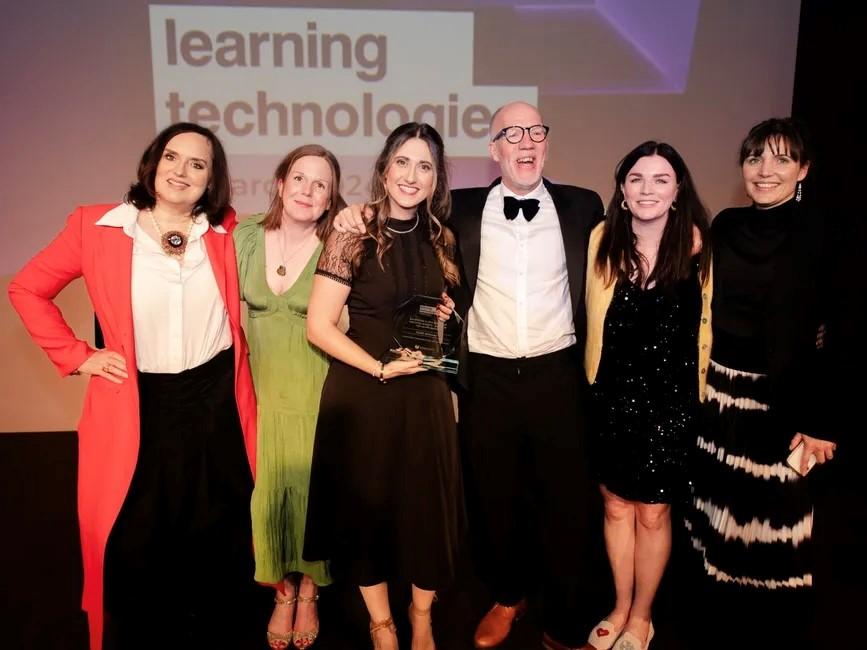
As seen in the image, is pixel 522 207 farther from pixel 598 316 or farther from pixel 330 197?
pixel 330 197

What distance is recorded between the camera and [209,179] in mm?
2246

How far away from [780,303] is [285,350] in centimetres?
173

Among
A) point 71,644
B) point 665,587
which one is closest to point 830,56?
point 665,587

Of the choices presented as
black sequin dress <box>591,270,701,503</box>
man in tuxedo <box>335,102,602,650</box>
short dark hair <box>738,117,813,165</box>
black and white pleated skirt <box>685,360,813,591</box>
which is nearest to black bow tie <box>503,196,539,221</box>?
man in tuxedo <box>335,102,602,650</box>

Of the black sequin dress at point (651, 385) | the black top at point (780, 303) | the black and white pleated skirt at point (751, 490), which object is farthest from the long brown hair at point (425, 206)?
the black and white pleated skirt at point (751, 490)

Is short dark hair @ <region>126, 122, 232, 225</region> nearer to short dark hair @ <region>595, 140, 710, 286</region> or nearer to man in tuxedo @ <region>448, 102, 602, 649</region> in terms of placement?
man in tuxedo @ <region>448, 102, 602, 649</region>

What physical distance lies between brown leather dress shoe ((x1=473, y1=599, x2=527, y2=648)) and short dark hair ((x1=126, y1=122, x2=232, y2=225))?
1.85m

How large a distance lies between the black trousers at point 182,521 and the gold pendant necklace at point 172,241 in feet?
1.31

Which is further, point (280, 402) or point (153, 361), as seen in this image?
point (280, 402)

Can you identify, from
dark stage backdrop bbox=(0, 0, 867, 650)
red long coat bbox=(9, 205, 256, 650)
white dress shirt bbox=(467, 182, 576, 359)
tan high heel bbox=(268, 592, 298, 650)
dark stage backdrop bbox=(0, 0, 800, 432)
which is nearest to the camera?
red long coat bbox=(9, 205, 256, 650)

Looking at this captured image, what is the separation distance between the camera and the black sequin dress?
2.18 metres

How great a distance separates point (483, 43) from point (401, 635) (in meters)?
3.73

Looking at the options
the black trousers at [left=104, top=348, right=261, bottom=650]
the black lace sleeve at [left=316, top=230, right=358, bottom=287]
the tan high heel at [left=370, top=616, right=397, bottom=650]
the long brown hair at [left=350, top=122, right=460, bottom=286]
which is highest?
the long brown hair at [left=350, top=122, right=460, bottom=286]

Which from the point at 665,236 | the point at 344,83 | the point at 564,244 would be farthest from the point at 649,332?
the point at 344,83
